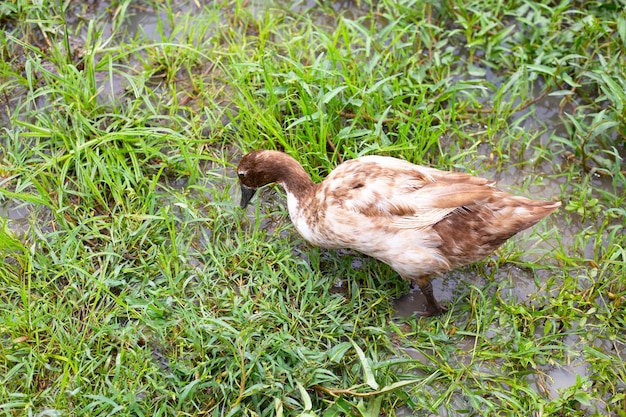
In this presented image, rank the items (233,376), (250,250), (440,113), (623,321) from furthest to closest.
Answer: (440,113), (250,250), (623,321), (233,376)

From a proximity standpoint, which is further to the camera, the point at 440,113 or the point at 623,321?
the point at 440,113

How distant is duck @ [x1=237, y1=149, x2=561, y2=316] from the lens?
343cm

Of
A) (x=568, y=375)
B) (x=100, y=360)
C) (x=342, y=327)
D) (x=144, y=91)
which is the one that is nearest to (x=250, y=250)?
(x=342, y=327)

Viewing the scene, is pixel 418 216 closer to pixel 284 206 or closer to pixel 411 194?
pixel 411 194

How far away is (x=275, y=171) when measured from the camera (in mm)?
3791

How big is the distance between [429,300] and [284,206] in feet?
3.51

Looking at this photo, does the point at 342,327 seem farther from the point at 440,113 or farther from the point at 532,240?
the point at 440,113

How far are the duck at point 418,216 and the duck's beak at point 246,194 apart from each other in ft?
1.66

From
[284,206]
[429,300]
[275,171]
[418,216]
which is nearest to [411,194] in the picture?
[418,216]

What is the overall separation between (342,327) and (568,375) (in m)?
1.25

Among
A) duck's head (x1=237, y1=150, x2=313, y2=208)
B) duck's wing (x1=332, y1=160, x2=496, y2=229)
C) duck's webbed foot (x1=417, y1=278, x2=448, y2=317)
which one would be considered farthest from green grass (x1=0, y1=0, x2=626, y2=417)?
duck's wing (x1=332, y1=160, x2=496, y2=229)

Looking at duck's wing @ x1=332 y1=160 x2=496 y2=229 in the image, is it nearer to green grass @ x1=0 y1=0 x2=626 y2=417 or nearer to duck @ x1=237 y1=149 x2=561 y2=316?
duck @ x1=237 y1=149 x2=561 y2=316

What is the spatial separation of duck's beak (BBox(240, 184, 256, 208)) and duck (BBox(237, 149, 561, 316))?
506mm

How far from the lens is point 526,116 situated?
4.34 meters
